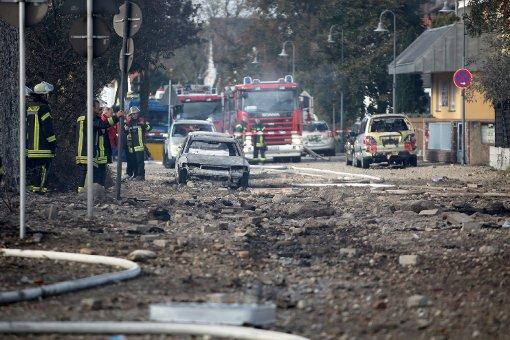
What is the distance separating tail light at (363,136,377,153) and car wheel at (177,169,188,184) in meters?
13.8

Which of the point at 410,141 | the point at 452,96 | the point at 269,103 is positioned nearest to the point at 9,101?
the point at 410,141

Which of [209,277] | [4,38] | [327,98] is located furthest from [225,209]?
[327,98]

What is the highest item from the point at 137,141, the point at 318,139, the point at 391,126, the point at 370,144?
the point at 391,126

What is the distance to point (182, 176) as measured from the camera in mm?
28641

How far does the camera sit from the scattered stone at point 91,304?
891 cm

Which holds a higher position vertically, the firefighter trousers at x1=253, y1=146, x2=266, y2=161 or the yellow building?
the yellow building

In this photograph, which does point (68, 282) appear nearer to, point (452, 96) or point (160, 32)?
point (160, 32)

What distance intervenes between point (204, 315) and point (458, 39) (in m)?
43.2

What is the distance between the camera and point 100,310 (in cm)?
884

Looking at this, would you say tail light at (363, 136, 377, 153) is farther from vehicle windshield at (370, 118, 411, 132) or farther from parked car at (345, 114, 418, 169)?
vehicle windshield at (370, 118, 411, 132)

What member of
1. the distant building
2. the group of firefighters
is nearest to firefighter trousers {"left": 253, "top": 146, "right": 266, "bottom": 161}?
the distant building

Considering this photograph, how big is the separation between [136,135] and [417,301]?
72.9 feet

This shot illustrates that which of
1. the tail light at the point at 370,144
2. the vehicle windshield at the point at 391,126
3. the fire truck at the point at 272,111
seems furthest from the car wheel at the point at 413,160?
the fire truck at the point at 272,111

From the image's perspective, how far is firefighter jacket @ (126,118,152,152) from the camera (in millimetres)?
30750
